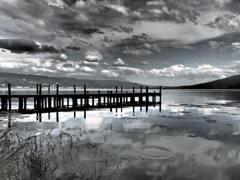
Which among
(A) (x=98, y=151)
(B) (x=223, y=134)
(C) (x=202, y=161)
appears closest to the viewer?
(C) (x=202, y=161)

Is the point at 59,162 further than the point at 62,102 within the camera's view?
No

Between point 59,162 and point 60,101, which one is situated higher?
point 60,101

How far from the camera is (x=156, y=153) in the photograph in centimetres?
949

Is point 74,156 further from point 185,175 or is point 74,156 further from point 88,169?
point 185,175

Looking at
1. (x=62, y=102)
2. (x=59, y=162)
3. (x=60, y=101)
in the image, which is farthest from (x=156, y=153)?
(x=62, y=102)

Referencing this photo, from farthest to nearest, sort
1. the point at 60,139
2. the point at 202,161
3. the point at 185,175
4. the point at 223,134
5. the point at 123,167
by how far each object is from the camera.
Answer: the point at 223,134 < the point at 60,139 < the point at 202,161 < the point at 123,167 < the point at 185,175

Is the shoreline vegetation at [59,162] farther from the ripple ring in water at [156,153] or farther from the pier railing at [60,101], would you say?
the pier railing at [60,101]

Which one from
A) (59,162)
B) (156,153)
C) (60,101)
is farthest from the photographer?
(60,101)

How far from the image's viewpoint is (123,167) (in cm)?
763

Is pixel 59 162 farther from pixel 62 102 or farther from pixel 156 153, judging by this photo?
pixel 62 102

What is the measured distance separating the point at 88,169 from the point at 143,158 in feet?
9.27

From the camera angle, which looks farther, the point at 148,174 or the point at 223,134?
the point at 223,134

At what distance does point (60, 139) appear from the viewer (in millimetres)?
11312

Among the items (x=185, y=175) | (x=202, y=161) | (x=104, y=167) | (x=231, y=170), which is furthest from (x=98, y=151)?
(x=231, y=170)
